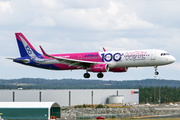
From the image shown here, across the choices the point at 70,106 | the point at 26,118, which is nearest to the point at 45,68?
the point at 26,118

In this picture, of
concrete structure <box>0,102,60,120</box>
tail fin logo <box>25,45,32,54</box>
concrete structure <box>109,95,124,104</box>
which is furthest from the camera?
concrete structure <box>109,95,124,104</box>

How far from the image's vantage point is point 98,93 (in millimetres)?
128000

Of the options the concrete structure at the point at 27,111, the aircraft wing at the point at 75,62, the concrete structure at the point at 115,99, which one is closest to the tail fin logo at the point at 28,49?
the aircraft wing at the point at 75,62

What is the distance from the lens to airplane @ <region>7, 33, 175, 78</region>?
6875cm

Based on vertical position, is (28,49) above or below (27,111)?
above

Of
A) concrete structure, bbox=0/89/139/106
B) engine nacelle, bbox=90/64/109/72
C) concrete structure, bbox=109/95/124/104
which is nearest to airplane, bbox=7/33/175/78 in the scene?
engine nacelle, bbox=90/64/109/72

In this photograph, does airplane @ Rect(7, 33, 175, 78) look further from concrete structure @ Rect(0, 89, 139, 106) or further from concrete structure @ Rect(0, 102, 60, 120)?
concrete structure @ Rect(0, 89, 139, 106)

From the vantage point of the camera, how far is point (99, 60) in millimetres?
73062

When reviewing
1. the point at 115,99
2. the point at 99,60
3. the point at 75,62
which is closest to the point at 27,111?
the point at 75,62

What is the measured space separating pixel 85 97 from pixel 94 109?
1408 centimetres

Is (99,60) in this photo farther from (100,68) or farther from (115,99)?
(115,99)

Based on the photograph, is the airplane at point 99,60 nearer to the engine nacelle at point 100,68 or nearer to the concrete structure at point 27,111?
the engine nacelle at point 100,68

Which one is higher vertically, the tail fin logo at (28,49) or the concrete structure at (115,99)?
the tail fin logo at (28,49)

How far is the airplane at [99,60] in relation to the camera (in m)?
68.8
